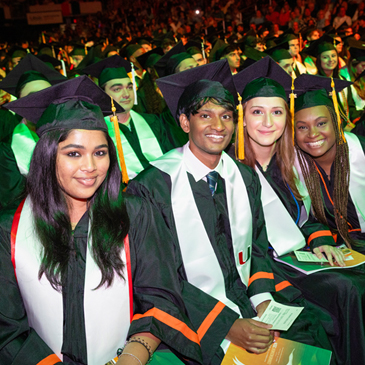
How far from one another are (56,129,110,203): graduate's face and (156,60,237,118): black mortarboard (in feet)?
2.49

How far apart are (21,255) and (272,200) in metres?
1.63

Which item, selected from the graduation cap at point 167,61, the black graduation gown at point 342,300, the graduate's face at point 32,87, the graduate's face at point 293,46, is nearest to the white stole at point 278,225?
the black graduation gown at point 342,300

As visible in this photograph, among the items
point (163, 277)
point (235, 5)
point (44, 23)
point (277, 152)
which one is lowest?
point (163, 277)

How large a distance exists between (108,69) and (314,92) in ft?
7.93

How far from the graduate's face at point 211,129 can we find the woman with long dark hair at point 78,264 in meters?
0.61

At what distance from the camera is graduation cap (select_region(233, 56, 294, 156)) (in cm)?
256

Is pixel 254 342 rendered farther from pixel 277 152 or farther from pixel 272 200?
pixel 277 152

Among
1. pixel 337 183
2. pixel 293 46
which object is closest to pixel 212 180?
pixel 337 183

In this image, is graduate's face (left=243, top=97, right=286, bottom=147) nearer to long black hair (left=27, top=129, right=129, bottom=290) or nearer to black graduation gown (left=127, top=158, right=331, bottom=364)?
black graduation gown (left=127, top=158, right=331, bottom=364)

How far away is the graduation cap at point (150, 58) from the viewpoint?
600 centimetres

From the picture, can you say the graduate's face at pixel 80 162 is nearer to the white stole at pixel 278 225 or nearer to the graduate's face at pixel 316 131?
the white stole at pixel 278 225

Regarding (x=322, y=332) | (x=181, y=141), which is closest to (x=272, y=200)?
(x=322, y=332)

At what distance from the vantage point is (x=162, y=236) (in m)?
1.84

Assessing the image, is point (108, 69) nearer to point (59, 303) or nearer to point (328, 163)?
point (328, 163)
